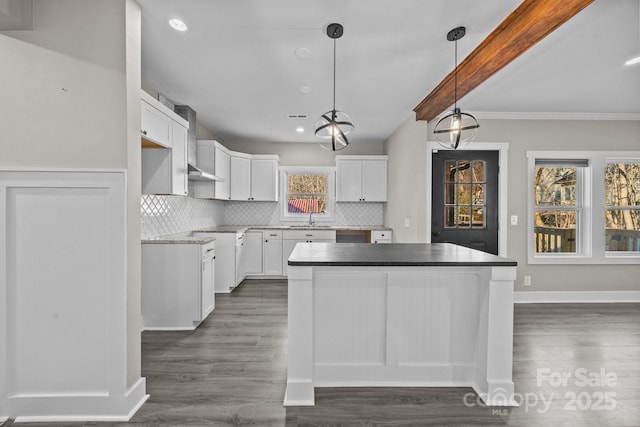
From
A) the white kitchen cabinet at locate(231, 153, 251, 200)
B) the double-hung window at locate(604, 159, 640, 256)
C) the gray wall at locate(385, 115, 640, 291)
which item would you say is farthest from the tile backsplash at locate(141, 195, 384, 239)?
the double-hung window at locate(604, 159, 640, 256)

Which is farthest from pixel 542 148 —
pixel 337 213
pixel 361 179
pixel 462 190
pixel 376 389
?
pixel 376 389

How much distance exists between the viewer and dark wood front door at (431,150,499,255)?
4250 mm

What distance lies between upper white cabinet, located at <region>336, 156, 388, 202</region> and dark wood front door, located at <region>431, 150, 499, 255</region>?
5.20 feet

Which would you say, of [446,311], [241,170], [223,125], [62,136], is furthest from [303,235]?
[62,136]

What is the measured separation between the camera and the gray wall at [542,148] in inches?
166

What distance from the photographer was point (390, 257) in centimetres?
213

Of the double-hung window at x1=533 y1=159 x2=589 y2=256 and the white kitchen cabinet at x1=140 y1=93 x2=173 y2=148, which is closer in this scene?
the white kitchen cabinet at x1=140 y1=93 x2=173 y2=148

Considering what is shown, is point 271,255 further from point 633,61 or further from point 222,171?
point 633,61

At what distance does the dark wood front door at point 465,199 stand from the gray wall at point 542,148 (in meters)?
0.21

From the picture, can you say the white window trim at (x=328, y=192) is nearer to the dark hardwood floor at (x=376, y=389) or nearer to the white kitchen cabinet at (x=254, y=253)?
the white kitchen cabinet at (x=254, y=253)

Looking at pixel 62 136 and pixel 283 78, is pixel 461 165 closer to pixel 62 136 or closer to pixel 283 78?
pixel 283 78

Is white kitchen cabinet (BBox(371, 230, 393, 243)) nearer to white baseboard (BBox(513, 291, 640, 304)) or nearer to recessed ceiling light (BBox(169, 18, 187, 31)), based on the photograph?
white baseboard (BBox(513, 291, 640, 304))

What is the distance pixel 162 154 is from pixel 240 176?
2.50 m

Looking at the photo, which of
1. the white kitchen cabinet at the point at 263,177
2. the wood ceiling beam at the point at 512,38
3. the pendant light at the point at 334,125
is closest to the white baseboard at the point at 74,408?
the pendant light at the point at 334,125
